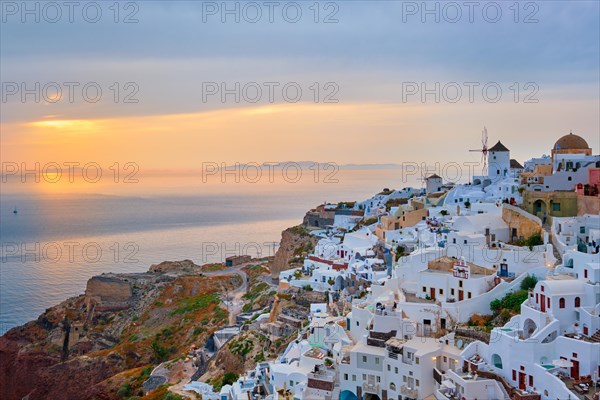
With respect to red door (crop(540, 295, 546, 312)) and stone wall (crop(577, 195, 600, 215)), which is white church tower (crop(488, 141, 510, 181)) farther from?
red door (crop(540, 295, 546, 312))

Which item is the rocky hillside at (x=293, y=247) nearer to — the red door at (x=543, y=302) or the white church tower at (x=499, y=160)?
the white church tower at (x=499, y=160)

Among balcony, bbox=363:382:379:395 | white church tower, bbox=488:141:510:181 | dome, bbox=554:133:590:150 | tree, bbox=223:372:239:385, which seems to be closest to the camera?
balcony, bbox=363:382:379:395

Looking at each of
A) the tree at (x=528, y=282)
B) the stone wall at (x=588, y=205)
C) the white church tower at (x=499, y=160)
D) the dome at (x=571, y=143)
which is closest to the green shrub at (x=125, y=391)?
Result: the tree at (x=528, y=282)

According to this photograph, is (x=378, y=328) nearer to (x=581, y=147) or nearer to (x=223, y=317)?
(x=581, y=147)

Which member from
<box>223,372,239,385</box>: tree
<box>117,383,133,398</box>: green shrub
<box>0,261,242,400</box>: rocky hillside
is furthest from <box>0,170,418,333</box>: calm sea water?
<box>223,372,239,385</box>: tree

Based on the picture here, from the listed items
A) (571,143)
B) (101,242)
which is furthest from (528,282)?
(101,242)

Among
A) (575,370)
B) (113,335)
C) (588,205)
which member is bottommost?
(113,335)

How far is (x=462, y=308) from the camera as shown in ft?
72.1

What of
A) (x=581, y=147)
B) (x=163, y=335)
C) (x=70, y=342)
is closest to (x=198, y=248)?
(x=70, y=342)

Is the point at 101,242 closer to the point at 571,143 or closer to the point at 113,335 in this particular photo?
the point at 113,335

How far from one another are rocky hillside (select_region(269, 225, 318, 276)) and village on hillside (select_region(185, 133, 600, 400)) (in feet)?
40.3

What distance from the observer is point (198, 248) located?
11775 cm

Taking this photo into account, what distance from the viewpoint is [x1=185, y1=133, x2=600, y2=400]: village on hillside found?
58.3 ft

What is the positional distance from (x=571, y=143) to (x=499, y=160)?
6.78 meters
